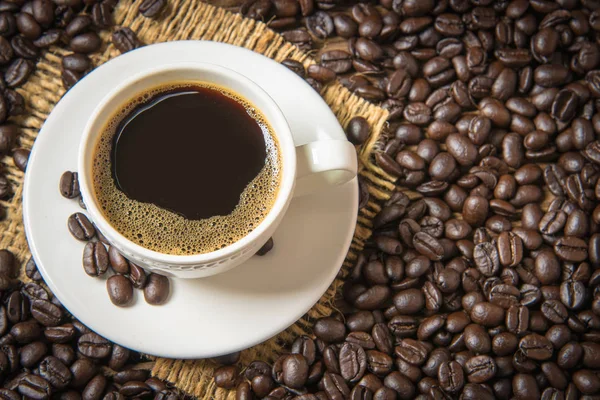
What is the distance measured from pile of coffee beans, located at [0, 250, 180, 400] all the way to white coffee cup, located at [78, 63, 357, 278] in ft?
1.56

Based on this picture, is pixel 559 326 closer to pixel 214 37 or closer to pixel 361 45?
pixel 361 45

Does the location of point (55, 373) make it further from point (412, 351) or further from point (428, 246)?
point (428, 246)

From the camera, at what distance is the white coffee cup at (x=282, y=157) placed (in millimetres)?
1110

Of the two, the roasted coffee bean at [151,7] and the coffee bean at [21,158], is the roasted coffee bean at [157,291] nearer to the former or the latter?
the coffee bean at [21,158]

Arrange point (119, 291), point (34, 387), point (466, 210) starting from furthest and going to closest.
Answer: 1. point (466, 210)
2. point (34, 387)
3. point (119, 291)

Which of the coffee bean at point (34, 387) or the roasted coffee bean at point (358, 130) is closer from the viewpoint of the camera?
the coffee bean at point (34, 387)

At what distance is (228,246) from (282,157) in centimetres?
21

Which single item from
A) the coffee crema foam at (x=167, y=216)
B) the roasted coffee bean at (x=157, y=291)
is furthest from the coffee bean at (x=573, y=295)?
the roasted coffee bean at (x=157, y=291)

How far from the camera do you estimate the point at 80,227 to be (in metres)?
1.34

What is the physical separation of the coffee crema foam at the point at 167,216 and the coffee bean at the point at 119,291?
20cm

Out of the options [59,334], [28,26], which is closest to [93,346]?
[59,334]

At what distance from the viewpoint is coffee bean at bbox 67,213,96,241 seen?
1.34 meters

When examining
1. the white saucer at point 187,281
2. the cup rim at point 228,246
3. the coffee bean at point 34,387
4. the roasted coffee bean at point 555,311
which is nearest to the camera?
the cup rim at point 228,246

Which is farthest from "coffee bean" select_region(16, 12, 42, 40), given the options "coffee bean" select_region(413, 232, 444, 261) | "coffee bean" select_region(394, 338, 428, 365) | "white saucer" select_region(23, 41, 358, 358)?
"coffee bean" select_region(394, 338, 428, 365)
